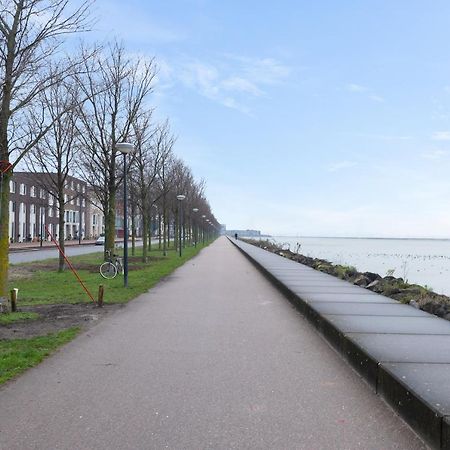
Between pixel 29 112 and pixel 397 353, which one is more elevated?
pixel 29 112

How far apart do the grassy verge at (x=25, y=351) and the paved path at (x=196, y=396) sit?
16 centimetres

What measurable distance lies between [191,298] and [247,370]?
7.05m

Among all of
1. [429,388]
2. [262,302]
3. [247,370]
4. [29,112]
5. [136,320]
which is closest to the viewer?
[429,388]

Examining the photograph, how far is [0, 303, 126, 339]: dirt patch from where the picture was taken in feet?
27.3

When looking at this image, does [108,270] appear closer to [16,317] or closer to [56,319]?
[16,317]

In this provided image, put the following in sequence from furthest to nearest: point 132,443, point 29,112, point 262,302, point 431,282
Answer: point 431,282 → point 29,112 → point 262,302 → point 132,443

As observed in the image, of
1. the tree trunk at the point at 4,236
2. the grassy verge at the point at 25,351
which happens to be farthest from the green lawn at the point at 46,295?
the tree trunk at the point at 4,236

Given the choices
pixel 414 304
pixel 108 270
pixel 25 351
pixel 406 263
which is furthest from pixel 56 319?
pixel 406 263

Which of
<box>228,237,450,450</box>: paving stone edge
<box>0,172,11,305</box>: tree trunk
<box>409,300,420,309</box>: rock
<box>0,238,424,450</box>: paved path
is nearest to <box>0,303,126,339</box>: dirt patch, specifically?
<box>0,172,11,305</box>: tree trunk

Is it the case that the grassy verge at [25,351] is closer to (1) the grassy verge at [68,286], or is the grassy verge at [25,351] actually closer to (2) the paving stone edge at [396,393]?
(2) the paving stone edge at [396,393]

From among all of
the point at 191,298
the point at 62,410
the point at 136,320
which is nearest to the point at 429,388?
the point at 62,410

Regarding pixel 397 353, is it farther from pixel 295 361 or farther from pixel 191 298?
pixel 191 298

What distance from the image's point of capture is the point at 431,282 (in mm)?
23156

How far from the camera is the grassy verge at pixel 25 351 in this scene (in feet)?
19.5
